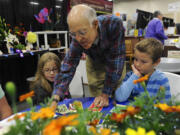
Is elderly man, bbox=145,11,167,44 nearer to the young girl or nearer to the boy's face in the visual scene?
the boy's face

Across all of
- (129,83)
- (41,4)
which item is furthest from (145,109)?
(41,4)

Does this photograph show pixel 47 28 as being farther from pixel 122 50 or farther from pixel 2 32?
pixel 122 50

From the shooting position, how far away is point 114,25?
1.25 m

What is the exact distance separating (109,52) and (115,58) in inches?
3.5

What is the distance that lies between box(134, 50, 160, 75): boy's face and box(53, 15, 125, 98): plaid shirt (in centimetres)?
11

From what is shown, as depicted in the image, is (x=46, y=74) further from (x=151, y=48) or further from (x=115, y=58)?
(x=151, y=48)

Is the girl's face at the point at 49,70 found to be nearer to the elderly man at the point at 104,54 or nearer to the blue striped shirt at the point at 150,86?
the elderly man at the point at 104,54

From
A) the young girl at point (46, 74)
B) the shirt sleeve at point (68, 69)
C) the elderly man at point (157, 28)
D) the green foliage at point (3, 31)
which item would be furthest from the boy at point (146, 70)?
the elderly man at point (157, 28)

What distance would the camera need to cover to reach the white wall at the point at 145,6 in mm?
11156

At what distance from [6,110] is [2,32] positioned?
5.95ft

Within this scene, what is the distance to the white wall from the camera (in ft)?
36.6

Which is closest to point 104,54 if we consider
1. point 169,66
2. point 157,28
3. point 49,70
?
point 49,70

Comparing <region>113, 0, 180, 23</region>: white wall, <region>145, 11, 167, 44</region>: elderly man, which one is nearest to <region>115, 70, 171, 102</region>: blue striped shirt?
<region>145, 11, 167, 44</region>: elderly man

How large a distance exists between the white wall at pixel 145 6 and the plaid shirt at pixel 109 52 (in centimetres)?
1151
